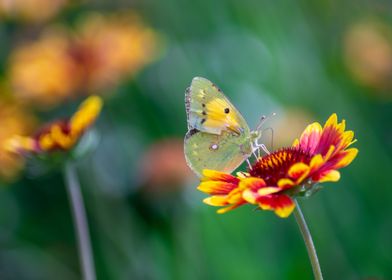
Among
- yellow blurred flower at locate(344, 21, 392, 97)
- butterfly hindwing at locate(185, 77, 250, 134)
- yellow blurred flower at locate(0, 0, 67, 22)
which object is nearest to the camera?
butterfly hindwing at locate(185, 77, 250, 134)

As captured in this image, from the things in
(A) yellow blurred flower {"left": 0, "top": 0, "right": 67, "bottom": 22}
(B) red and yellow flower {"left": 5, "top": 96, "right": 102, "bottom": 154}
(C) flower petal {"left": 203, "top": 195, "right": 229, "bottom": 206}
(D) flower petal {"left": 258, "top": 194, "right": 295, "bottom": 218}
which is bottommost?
(D) flower petal {"left": 258, "top": 194, "right": 295, "bottom": 218}

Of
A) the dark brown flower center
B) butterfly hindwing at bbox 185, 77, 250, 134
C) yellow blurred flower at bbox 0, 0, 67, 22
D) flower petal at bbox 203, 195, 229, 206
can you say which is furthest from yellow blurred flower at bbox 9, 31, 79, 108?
flower petal at bbox 203, 195, 229, 206

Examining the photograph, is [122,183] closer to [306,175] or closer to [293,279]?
[293,279]

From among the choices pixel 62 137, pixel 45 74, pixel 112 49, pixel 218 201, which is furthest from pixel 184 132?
pixel 218 201

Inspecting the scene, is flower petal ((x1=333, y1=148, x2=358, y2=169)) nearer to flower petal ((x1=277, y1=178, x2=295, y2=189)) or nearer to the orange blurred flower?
flower petal ((x1=277, y1=178, x2=295, y2=189))

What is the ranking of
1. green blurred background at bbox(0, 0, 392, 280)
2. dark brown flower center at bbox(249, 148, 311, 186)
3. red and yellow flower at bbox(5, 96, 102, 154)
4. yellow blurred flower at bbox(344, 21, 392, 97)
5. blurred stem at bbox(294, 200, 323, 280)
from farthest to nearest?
yellow blurred flower at bbox(344, 21, 392, 97), green blurred background at bbox(0, 0, 392, 280), red and yellow flower at bbox(5, 96, 102, 154), dark brown flower center at bbox(249, 148, 311, 186), blurred stem at bbox(294, 200, 323, 280)

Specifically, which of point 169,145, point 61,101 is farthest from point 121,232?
point 61,101

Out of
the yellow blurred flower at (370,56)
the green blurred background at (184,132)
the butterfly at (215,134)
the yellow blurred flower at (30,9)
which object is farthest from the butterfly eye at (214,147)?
the yellow blurred flower at (30,9)

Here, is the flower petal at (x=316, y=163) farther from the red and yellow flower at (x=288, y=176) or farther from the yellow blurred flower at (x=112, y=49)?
the yellow blurred flower at (x=112, y=49)

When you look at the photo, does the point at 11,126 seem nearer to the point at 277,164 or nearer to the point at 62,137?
the point at 62,137
